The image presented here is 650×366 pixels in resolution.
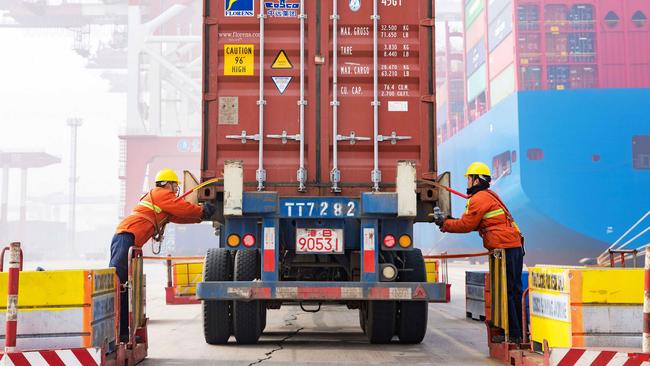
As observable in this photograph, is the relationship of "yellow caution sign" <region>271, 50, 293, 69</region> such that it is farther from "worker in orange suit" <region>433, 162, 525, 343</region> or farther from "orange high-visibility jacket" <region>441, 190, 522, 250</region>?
"orange high-visibility jacket" <region>441, 190, 522, 250</region>

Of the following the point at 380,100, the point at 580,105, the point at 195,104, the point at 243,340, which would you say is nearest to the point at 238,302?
the point at 243,340

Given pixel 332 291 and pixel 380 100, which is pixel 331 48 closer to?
pixel 380 100

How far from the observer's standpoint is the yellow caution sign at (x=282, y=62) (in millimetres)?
7855

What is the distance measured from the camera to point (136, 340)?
7.28 metres

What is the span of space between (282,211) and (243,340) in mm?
1749

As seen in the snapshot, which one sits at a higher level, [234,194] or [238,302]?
[234,194]

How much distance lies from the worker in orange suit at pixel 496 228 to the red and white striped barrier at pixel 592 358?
58.9 inches

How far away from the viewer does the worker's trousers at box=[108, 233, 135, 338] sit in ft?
23.1

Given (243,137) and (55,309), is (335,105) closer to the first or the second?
(243,137)

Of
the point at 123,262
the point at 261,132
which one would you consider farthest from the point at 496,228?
the point at 123,262

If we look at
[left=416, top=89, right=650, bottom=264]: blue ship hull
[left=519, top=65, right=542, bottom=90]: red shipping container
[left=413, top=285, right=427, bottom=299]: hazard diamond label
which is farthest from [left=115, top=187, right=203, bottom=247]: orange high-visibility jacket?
[left=519, top=65, right=542, bottom=90]: red shipping container

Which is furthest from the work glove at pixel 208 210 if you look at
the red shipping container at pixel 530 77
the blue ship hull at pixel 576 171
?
the red shipping container at pixel 530 77

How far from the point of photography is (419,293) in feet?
23.5

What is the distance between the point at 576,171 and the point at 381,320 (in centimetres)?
2484
